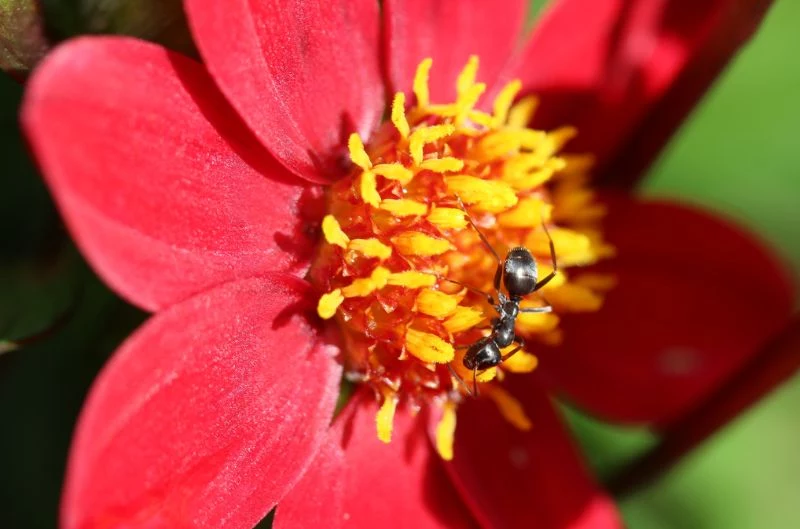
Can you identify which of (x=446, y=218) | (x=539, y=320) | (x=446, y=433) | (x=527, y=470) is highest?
(x=446, y=218)

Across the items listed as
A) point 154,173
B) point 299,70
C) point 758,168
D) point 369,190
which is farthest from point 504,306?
point 758,168

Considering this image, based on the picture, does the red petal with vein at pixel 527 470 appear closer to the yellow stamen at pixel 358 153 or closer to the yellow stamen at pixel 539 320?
the yellow stamen at pixel 539 320

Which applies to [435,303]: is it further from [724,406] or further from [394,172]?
[724,406]

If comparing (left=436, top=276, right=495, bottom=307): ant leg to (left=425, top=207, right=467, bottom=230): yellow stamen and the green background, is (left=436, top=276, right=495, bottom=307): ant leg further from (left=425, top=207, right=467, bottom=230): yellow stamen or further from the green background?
the green background

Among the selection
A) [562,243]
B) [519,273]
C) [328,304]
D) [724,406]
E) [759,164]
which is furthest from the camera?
[759,164]

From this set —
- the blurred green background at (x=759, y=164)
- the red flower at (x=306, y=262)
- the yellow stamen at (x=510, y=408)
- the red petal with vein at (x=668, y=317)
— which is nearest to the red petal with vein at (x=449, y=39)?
the red flower at (x=306, y=262)

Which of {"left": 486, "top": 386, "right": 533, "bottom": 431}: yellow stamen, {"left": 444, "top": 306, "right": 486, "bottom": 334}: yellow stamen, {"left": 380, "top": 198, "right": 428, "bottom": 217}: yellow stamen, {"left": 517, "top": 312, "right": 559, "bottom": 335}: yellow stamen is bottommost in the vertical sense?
{"left": 486, "top": 386, "right": 533, "bottom": 431}: yellow stamen

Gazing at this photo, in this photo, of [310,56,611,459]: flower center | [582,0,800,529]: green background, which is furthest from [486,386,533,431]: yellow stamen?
[582,0,800,529]: green background
